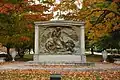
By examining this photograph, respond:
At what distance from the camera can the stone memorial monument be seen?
2723 cm

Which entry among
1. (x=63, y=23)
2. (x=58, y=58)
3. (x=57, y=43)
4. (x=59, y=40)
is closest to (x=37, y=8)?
(x=63, y=23)

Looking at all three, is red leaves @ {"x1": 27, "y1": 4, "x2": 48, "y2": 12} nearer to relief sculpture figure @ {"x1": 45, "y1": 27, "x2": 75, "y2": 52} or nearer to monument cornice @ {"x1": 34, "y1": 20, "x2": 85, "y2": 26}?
monument cornice @ {"x1": 34, "y1": 20, "x2": 85, "y2": 26}

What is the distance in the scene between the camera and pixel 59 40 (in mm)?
27531

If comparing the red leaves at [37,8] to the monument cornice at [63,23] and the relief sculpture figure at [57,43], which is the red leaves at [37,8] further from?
the relief sculpture figure at [57,43]

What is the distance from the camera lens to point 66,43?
90.2 feet

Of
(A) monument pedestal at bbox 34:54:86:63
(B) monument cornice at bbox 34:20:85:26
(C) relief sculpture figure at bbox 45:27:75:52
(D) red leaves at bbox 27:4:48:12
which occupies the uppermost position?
(D) red leaves at bbox 27:4:48:12

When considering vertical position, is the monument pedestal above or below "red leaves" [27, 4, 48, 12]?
below

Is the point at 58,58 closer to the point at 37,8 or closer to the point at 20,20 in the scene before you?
the point at 37,8

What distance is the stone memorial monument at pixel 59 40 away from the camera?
27234 millimetres

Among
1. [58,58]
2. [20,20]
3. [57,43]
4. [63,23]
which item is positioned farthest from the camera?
[20,20]

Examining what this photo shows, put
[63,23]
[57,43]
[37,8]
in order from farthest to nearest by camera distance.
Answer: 1. [37,8]
2. [57,43]
3. [63,23]

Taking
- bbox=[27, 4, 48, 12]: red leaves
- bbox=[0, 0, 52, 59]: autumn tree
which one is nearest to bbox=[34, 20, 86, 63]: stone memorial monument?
bbox=[27, 4, 48, 12]: red leaves

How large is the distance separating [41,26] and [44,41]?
4.06 feet

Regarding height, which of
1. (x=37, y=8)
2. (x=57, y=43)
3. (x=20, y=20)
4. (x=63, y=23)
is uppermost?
(x=37, y=8)
